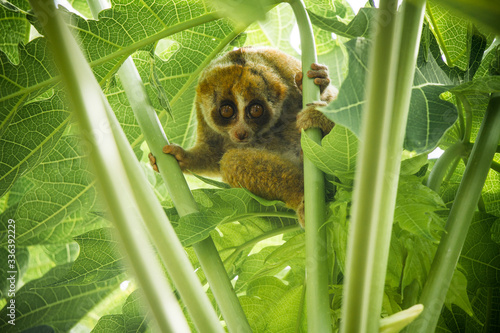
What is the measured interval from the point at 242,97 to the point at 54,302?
1.15 metres

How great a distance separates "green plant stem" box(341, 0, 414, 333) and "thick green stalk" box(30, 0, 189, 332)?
25cm

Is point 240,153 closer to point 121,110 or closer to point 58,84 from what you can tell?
point 121,110

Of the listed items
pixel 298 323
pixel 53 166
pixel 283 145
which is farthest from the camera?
pixel 283 145

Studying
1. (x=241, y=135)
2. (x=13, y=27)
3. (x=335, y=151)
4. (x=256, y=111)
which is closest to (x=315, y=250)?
(x=335, y=151)

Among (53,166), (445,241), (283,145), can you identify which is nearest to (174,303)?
(445,241)

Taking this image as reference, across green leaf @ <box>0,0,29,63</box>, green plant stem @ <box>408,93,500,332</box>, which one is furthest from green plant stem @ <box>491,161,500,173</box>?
green leaf @ <box>0,0,29,63</box>

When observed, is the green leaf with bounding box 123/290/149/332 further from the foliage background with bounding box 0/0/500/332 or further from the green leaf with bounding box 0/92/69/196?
the green leaf with bounding box 0/92/69/196

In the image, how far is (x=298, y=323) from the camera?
56.1 inches

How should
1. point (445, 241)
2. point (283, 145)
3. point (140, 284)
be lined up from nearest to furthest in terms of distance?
point (140, 284) < point (445, 241) < point (283, 145)

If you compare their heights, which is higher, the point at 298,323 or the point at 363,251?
the point at 363,251

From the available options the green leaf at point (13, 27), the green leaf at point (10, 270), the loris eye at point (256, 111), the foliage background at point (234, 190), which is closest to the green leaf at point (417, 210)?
the foliage background at point (234, 190)

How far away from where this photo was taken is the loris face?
208 cm

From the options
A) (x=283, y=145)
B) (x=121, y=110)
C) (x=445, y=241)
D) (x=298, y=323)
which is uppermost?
(x=121, y=110)

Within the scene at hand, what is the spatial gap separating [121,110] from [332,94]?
77cm
